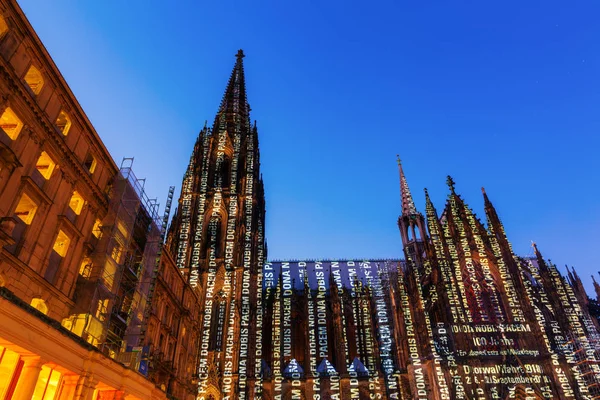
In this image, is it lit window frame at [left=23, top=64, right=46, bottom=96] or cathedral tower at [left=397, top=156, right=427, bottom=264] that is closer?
lit window frame at [left=23, top=64, right=46, bottom=96]

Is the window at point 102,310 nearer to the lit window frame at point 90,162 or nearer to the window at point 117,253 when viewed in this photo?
the window at point 117,253

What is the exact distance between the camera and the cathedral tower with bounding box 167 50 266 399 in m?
35.4

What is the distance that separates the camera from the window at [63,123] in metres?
15.9

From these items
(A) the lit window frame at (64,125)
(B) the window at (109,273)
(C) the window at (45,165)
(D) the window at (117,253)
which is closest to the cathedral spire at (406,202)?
(D) the window at (117,253)

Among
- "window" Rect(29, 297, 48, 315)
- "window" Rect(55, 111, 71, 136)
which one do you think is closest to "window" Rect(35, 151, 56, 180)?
"window" Rect(55, 111, 71, 136)

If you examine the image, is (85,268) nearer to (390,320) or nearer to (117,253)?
(117,253)

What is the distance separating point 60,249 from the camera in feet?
51.0

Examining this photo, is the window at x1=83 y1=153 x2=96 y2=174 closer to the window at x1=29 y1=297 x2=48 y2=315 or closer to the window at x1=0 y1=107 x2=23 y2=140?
the window at x1=0 y1=107 x2=23 y2=140

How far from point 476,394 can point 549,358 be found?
666 cm

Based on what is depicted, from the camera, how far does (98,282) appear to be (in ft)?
53.2

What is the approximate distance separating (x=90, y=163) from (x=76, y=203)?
200 cm

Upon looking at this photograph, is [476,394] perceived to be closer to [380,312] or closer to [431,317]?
[431,317]

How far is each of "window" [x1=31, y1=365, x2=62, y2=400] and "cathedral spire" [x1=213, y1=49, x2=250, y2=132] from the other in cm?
4405

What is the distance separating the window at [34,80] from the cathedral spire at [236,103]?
1567 inches
